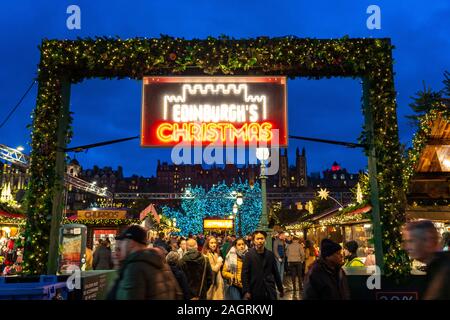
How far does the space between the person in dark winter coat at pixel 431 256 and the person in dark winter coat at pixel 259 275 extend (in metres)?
3.83

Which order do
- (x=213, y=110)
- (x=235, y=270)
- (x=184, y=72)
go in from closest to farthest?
(x=213, y=110), (x=184, y=72), (x=235, y=270)

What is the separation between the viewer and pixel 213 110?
9078mm

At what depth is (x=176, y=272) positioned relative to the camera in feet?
23.7

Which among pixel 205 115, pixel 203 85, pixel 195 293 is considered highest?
pixel 203 85

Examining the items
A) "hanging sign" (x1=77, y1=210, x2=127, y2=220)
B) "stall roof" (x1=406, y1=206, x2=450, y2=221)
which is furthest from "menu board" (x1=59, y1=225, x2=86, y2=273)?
"hanging sign" (x1=77, y1=210, x2=127, y2=220)

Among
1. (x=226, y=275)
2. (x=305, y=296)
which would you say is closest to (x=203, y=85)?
(x=226, y=275)

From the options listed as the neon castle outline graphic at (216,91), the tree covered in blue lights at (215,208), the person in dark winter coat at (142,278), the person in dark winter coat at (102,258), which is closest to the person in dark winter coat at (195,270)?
the neon castle outline graphic at (216,91)

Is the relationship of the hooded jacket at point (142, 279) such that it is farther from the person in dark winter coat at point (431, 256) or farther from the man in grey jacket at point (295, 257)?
the man in grey jacket at point (295, 257)

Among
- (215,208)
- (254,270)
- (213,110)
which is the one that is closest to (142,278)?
(254,270)

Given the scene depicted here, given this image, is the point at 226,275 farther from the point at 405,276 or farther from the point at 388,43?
the point at 388,43

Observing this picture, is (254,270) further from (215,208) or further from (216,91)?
(215,208)

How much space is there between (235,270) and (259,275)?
8.89ft

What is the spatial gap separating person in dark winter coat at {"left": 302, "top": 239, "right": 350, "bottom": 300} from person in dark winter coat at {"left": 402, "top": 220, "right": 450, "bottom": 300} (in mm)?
1409

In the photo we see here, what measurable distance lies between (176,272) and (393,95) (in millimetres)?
5905
